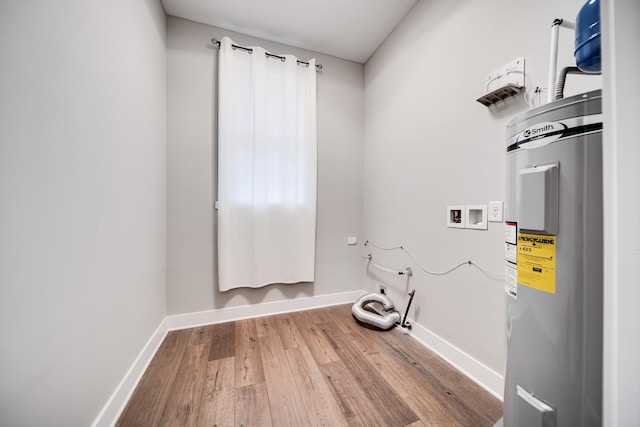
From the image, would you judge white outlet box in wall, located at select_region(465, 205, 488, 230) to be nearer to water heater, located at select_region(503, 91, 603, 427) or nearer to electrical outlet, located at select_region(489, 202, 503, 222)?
electrical outlet, located at select_region(489, 202, 503, 222)

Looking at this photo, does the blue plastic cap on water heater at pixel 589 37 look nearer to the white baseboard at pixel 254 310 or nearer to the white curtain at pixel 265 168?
the white curtain at pixel 265 168

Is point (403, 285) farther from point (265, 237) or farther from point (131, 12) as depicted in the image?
point (131, 12)

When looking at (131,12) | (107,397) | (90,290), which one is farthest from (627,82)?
(131,12)

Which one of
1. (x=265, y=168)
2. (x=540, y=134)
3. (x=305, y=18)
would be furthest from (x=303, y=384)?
(x=305, y=18)

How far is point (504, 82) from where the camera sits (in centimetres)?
115

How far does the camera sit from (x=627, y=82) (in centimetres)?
38

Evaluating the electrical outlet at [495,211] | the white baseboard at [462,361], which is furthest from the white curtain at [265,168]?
the electrical outlet at [495,211]

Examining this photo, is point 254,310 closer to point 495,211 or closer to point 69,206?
point 69,206

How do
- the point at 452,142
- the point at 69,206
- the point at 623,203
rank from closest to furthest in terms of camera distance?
1. the point at 623,203
2. the point at 69,206
3. the point at 452,142

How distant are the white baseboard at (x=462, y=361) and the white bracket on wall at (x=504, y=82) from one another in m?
1.54

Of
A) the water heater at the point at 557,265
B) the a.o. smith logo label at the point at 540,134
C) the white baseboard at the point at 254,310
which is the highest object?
the a.o. smith logo label at the point at 540,134

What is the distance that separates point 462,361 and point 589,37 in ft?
5.48

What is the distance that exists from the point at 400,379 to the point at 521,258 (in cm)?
106

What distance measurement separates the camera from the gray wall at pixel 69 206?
25.0 inches
